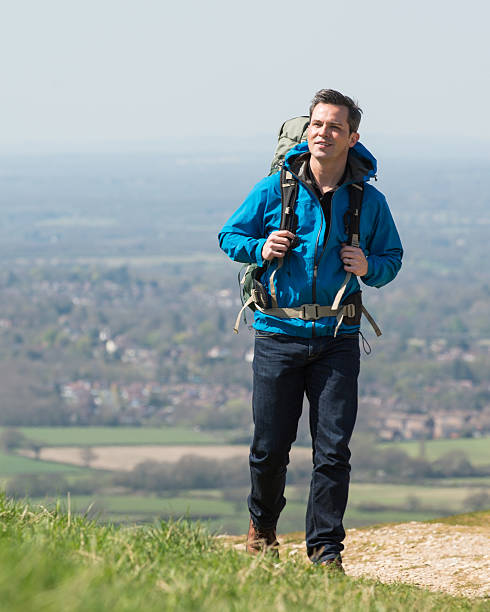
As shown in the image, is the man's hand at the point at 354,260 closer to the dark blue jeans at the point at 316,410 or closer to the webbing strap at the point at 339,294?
the webbing strap at the point at 339,294

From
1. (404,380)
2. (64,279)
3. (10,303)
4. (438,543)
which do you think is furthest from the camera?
(64,279)

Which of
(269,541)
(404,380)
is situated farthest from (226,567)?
(404,380)

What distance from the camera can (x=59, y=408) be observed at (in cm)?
8894

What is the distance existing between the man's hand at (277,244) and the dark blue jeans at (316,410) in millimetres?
473

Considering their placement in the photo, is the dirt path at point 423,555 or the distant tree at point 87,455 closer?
the dirt path at point 423,555

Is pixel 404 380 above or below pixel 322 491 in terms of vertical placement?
below

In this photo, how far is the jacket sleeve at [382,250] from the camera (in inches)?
212

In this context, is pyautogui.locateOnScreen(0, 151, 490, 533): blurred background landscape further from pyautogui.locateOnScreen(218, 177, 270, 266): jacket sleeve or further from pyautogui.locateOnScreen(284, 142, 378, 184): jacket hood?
pyautogui.locateOnScreen(284, 142, 378, 184): jacket hood

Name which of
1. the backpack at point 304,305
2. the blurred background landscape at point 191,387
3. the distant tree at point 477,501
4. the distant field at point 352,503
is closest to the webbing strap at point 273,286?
the backpack at point 304,305

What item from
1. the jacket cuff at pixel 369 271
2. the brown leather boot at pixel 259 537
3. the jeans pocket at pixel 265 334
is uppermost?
the jacket cuff at pixel 369 271

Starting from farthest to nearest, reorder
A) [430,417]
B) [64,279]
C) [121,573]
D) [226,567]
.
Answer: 1. [64,279]
2. [430,417]
3. [226,567]
4. [121,573]

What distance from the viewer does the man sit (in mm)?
5258

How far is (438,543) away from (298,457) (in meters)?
61.2

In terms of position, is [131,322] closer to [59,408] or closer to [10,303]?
[10,303]
